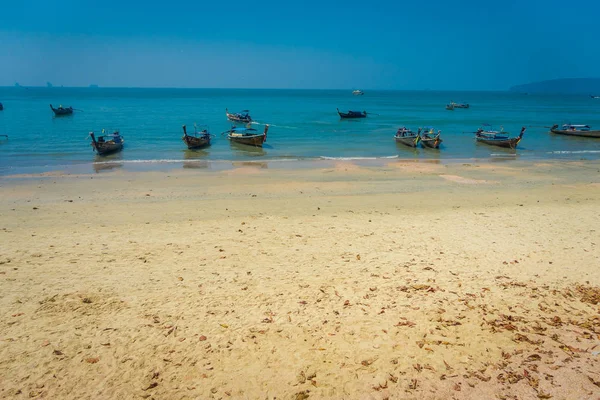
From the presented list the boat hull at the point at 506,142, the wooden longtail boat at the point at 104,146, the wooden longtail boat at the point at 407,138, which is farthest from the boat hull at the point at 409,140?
the wooden longtail boat at the point at 104,146

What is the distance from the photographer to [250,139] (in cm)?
3481

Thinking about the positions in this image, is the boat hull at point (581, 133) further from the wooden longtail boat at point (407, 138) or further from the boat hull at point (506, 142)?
the wooden longtail boat at point (407, 138)

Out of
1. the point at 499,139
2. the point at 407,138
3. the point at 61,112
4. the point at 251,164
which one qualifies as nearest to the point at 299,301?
the point at 251,164

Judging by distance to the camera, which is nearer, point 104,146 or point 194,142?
point 104,146

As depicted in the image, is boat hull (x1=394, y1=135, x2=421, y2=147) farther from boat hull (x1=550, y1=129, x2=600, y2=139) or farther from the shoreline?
boat hull (x1=550, y1=129, x2=600, y2=139)

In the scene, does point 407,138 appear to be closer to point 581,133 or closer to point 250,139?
point 250,139

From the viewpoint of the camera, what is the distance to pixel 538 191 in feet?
62.7

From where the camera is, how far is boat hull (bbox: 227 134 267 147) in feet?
113

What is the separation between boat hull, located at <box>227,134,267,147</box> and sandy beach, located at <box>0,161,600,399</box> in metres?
19.4

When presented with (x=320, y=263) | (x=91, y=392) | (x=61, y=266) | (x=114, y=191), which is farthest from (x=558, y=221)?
(x=114, y=191)

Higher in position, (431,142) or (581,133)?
(581,133)

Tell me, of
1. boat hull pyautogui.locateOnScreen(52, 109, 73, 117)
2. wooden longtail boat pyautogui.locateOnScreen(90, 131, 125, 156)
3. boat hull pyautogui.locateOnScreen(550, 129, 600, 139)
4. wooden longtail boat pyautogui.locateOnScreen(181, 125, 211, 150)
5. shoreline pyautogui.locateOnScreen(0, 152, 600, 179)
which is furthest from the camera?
boat hull pyautogui.locateOnScreen(52, 109, 73, 117)

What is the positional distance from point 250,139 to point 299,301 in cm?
2796

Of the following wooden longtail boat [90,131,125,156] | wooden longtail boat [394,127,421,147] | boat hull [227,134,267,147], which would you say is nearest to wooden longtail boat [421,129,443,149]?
wooden longtail boat [394,127,421,147]
